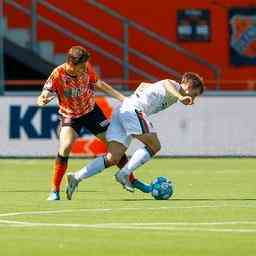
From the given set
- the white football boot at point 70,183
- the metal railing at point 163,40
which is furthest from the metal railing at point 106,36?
the white football boot at point 70,183

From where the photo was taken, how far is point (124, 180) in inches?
628

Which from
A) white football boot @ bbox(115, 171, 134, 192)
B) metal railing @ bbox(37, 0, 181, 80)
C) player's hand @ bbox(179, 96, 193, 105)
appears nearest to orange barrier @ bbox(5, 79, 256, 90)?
metal railing @ bbox(37, 0, 181, 80)

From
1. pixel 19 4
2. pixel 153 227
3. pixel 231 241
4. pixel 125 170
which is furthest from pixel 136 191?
pixel 19 4

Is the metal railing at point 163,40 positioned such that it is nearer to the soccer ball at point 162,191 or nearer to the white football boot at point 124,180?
the white football boot at point 124,180

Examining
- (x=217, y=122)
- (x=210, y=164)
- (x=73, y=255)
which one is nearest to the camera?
(x=73, y=255)

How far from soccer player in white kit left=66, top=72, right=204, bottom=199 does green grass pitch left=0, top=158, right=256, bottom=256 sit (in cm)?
32

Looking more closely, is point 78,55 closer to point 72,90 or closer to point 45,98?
point 45,98

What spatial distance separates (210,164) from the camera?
78.7ft

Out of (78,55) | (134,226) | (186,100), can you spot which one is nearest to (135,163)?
(186,100)

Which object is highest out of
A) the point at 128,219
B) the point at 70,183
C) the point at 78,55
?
the point at 78,55

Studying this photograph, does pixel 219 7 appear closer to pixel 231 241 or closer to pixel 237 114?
pixel 237 114

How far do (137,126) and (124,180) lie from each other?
61 centimetres

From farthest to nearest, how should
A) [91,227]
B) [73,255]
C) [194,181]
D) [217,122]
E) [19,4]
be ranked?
[19,4] < [217,122] < [194,181] < [91,227] < [73,255]

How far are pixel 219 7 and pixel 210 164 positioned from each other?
9.31m
